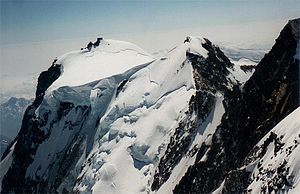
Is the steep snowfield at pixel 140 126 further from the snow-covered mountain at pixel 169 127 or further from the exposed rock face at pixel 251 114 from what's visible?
the exposed rock face at pixel 251 114

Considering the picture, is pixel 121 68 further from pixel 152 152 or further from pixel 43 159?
pixel 152 152

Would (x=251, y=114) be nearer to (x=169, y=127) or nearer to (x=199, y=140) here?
(x=199, y=140)

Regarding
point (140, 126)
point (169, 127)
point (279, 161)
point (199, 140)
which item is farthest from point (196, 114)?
point (279, 161)

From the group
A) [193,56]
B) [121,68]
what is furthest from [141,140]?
[121,68]

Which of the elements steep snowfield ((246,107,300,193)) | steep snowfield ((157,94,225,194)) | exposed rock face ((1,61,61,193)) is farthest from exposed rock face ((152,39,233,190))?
exposed rock face ((1,61,61,193))

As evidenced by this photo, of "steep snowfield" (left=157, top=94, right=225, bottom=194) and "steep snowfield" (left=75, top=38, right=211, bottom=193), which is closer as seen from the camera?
"steep snowfield" (left=157, top=94, right=225, bottom=194)

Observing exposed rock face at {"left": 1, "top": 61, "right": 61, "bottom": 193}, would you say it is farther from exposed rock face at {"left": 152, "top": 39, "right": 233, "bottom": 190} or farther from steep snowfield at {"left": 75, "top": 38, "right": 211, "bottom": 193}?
exposed rock face at {"left": 152, "top": 39, "right": 233, "bottom": 190}
